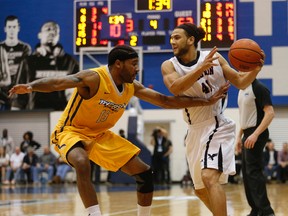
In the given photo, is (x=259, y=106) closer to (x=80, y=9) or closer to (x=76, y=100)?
(x=76, y=100)

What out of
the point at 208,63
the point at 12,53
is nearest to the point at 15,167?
the point at 12,53

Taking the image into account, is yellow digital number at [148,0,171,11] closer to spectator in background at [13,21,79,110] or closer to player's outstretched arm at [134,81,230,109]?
spectator in background at [13,21,79,110]

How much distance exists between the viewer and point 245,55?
221 inches

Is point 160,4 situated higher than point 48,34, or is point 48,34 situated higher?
point 160,4

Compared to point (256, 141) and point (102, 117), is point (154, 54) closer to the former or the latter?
point (256, 141)

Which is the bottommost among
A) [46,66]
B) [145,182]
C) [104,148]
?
[145,182]

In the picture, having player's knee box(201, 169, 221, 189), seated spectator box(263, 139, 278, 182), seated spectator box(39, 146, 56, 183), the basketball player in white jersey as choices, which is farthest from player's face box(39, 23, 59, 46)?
player's knee box(201, 169, 221, 189)

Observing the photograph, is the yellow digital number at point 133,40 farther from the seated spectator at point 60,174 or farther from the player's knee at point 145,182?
the player's knee at point 145,182

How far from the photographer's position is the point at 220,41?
16.3m

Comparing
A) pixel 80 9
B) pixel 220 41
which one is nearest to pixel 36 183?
pixel 80 9

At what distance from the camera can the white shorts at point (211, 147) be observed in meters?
5.37

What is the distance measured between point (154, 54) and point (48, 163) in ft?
15.4

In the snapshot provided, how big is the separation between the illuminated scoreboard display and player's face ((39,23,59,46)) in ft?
8.58

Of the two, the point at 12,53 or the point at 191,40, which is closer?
the point at 191,40
